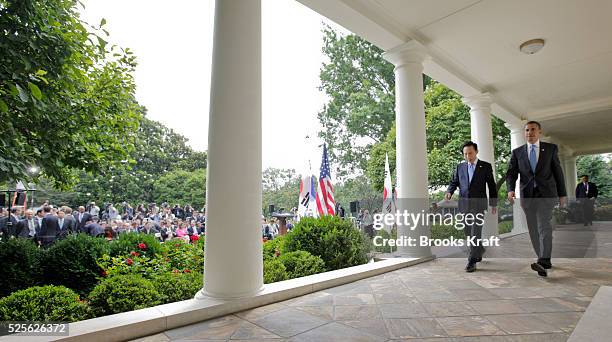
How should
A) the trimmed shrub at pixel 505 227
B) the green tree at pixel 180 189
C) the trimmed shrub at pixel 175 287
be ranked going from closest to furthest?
the trimmed shrub at pixel 175 287 → the trimmed shrub at pixel 505 227 → the green tree at pixel 180 189

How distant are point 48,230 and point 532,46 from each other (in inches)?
518

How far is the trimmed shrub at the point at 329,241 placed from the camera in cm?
592

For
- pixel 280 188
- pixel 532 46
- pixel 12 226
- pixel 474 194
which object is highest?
pixel 532 46

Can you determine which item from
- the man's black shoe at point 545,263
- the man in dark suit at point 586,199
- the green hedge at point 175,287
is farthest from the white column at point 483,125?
the green hedge at point 175,287

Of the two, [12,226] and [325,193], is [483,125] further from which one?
[12,226]

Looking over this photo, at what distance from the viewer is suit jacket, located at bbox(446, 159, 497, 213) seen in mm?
5207

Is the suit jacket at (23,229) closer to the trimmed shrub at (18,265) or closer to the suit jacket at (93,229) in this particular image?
the suit jacket at (93,229)

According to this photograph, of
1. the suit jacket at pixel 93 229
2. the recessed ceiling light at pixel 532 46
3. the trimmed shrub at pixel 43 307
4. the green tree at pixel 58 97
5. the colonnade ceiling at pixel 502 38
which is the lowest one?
the trimmed shrub at pixel 43 307

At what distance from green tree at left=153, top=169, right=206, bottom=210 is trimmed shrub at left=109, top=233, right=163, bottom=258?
85.5 feet

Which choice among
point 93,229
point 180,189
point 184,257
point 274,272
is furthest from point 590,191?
point 180,189

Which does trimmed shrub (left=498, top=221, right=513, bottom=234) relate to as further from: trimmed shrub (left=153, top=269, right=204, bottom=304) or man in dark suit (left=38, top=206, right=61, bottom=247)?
man in dark suit (left=38, top=206, right=61, bottom=247)

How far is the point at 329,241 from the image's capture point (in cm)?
593

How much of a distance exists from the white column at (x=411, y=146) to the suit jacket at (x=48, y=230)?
967cm

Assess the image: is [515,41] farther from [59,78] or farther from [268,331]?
[59,78]
